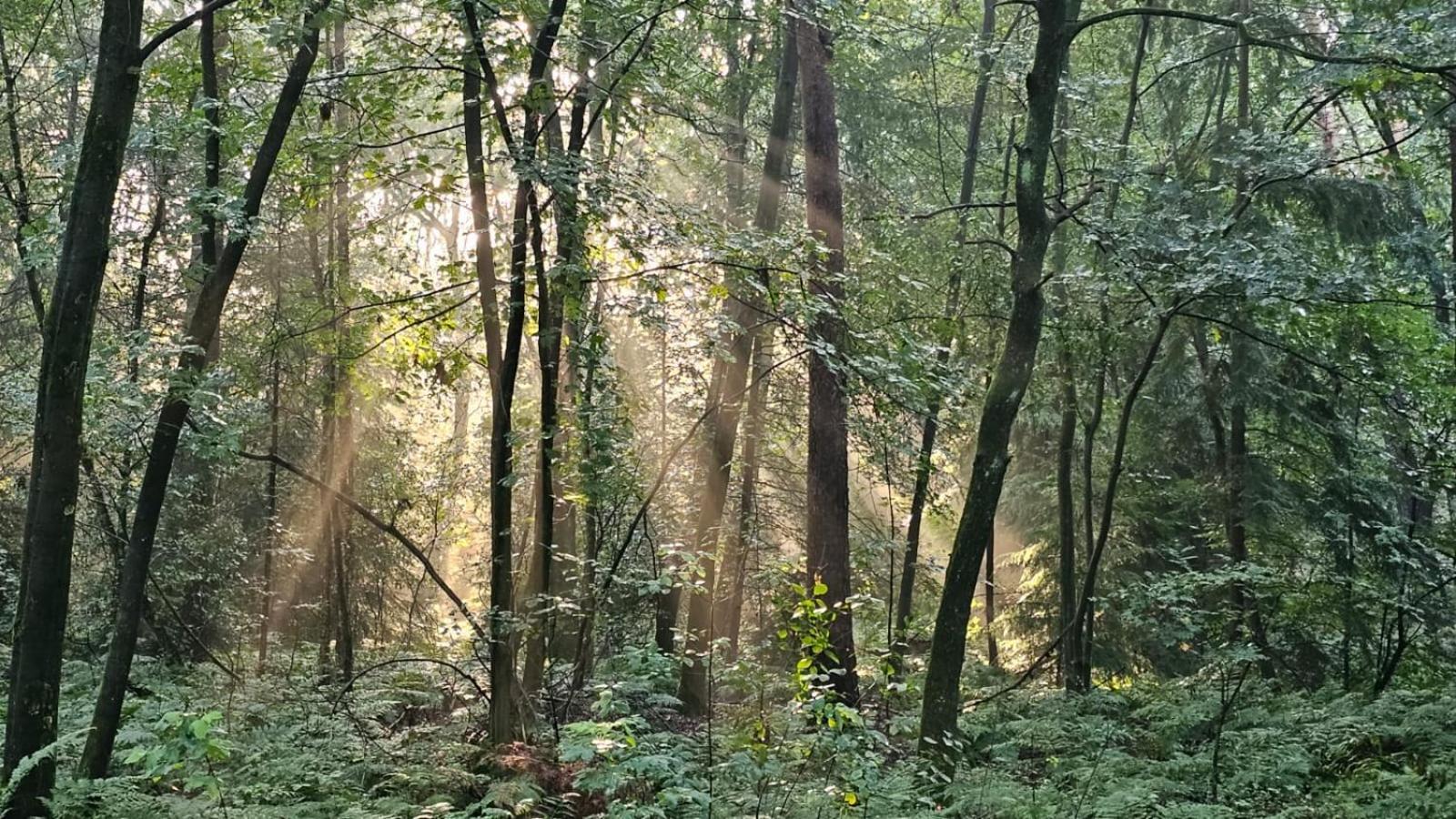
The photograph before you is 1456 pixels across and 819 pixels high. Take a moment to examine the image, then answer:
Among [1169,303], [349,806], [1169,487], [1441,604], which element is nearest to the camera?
[349,806]

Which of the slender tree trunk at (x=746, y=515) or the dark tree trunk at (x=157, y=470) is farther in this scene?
the slender tree trunk at (x=746, y=515)

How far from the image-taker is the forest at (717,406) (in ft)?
19.2

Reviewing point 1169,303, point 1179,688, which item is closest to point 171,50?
point 1169,303

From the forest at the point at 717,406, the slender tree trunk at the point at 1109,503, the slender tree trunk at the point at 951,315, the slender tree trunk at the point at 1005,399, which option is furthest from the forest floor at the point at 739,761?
the slender tree trunk at the point at 951,315

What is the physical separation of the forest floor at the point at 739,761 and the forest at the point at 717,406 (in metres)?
0.05

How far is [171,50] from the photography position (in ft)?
33.8

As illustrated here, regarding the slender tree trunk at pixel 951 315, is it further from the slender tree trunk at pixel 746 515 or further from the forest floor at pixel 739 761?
the forest floor at pixel 739 761

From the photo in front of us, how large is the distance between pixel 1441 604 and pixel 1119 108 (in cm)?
929

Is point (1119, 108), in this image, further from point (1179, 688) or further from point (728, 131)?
point (1179, 688)

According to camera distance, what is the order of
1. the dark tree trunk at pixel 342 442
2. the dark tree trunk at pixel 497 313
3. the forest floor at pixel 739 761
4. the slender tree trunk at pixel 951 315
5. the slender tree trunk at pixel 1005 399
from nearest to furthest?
1. the forest floor at pixel 739 761
2. the dark tree trunk at pixel 497 313
3. the slender tree trunk at pixel 1005 399
4. the dark tree trunk at pixel 342 442
5. the slender tree trunk at pixel 951 315

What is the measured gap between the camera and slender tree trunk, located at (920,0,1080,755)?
669 cm

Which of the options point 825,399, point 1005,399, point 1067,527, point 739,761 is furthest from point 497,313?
point 1067,527

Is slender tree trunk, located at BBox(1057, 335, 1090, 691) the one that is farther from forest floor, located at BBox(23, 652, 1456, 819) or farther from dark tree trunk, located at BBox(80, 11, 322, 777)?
dark tree trunk, located at BBox(80, 11, 322, 777)

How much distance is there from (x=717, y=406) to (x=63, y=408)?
3.87 metres
